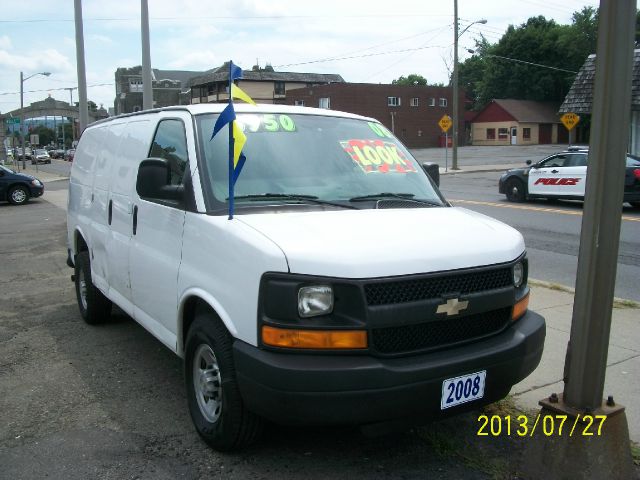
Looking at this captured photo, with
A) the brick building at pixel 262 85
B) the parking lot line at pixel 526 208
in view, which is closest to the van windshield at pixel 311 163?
the parking lot line at pixel 526 208

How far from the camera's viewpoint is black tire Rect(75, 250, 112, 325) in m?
6.12

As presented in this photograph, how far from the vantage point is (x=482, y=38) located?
10094cm

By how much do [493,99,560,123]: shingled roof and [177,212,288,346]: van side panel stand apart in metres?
76.5

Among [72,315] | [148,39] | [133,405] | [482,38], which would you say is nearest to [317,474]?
[133,405]

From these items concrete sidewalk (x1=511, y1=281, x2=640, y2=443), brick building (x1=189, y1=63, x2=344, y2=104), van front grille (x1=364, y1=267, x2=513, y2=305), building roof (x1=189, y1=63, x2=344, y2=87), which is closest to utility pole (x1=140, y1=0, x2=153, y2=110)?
concrete sidewalk (x1=511, y1=281, x2=640, y2=443)

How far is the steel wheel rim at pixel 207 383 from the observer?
3617 millimetres

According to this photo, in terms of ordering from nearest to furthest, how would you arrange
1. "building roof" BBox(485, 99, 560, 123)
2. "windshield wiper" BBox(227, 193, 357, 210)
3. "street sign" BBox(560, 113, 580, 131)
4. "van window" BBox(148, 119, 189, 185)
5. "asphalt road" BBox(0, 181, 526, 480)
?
"asphalt road" BBox(0, 181, 526, 480) < "windshield wiper" BBox(227, 193, 357, 210) < "van window" BBox(148, 119, 189, 185) < "street sign" BBox(560, 113, 580, 131) < "building roof" BBox(485, 99, 560, 123)

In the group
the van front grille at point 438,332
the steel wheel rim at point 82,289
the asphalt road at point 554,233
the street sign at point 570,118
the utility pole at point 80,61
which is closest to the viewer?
the van front grille at point 438,332

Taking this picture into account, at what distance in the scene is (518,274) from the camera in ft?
12.0

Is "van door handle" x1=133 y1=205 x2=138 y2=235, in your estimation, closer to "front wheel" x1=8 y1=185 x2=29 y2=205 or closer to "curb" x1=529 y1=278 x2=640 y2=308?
"curb" x1=529 y1=278 x2=640 y2=308

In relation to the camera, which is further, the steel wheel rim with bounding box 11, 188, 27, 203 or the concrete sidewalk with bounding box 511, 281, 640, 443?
the steel wheel rim with bounding box 11, 188, 27, 203

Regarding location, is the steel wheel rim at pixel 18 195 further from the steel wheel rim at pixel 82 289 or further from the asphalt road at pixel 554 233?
the steel wheel rim at pixel 82 289

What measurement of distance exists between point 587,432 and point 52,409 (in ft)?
11.2

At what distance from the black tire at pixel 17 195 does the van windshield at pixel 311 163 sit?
20951 millimetres
